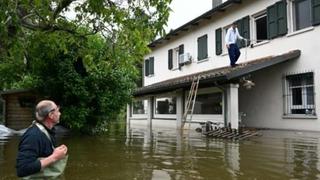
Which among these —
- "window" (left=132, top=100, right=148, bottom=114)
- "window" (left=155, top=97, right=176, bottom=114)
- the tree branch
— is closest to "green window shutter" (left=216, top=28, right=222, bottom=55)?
"window" (left=155, top=97, right=176, bottom=114)

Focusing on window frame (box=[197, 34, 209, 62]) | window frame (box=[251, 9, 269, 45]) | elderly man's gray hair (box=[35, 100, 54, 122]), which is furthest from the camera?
window frame (box=[197, 34, 209, 62])

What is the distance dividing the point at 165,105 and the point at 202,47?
5.55 meters

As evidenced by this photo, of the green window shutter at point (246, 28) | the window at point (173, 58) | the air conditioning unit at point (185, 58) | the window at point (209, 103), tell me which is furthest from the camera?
the window at point (173, 58)

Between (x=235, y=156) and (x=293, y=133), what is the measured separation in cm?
638

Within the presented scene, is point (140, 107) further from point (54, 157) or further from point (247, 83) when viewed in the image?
point (54, 157)

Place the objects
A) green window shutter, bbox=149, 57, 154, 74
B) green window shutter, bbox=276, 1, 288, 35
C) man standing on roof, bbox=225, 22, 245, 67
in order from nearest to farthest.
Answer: green window shutter, bbox=276, 1, 288, 35, man standing on roof, bbox=225, 22, 245, 67, green window shutter, bbox=149, 57, 154, 74

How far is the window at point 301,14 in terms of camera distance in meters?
17.2

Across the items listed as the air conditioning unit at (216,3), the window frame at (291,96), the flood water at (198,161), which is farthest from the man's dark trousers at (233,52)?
the air conditioning unit at (216,3)

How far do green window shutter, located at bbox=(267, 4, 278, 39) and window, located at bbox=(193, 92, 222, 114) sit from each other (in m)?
3.89

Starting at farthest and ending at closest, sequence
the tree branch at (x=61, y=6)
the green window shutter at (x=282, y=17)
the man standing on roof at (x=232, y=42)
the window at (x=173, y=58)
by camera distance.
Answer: the window at (x=173, y=58), the man standing on roof at (x=232, y=42), the green window shutter at (x=282, y=17), the tree branch at (x=61, y=6)

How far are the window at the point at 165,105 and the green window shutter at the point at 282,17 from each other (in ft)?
35.0

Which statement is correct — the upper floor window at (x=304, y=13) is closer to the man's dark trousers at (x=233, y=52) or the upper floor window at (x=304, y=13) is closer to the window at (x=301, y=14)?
the window at (x=301, y=14)

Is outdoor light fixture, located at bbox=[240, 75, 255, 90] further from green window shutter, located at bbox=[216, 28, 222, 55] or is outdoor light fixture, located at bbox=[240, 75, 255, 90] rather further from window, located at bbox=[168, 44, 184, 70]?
window, located at bbox=[168, 44, 184, 70]

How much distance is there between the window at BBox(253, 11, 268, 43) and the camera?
2007 centimetres
